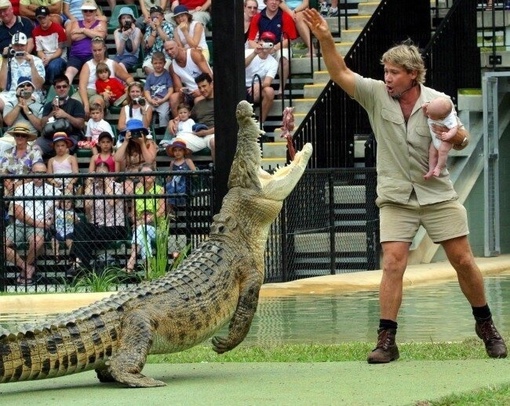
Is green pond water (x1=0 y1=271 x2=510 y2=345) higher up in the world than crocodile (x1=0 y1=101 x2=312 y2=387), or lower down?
lower down

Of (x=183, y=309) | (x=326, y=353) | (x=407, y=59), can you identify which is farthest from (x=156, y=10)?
(x=183, y=309)

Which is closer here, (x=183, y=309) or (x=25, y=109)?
(x=183, y=309)

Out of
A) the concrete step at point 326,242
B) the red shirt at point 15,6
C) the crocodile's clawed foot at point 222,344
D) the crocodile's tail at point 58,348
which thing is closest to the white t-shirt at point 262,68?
the concrete step at point 326,242

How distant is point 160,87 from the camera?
19609 mm

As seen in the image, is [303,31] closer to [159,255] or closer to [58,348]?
[159,255]

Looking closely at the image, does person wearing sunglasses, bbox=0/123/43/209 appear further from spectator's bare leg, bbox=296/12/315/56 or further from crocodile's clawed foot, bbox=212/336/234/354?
crocodile's clawed foot, bbox=212/336/234/354

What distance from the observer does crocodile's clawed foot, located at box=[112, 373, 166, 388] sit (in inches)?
293

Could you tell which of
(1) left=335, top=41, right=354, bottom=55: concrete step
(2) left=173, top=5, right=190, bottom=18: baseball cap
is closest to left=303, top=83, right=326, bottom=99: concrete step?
(1) left=335, top=41, right=354, bottom=55: concrete step

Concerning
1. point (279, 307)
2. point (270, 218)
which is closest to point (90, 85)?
point (279, 307)

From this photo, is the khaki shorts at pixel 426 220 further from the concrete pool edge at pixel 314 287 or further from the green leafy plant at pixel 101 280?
the green leafy plant at pixel 101 280

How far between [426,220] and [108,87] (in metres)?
11.9

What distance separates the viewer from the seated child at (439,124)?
8.31 m

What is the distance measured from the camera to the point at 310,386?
24.3ft

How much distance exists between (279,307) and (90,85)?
7.72 meters
